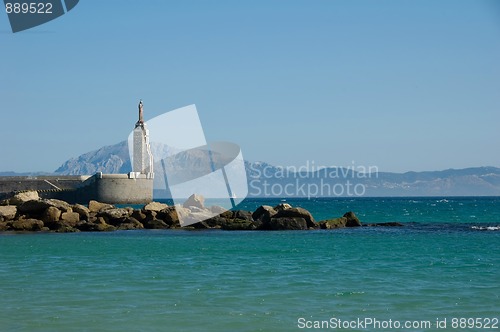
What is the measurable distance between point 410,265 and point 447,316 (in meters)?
8.70

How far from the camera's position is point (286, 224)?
1624 inches

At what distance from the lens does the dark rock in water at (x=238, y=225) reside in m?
41.5

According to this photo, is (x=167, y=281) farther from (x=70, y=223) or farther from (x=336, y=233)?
(x=70, y=223)

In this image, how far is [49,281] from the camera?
63.4ft

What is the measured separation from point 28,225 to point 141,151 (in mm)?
45583

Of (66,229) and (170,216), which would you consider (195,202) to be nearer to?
(170,216)

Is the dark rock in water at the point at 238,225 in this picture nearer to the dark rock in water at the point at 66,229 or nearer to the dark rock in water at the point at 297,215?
the dark rock in water at the point at 297,215

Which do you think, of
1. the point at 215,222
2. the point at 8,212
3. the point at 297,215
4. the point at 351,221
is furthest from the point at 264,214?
the point at 8,212

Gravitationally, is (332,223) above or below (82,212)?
below

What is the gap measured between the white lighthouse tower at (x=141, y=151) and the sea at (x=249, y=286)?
53.5 m

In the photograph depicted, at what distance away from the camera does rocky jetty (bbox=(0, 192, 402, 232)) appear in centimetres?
4138

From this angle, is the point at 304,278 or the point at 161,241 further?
the point at 161,241

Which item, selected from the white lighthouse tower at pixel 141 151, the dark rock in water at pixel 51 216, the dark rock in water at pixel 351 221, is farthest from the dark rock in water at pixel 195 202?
the white lighthouse tower at pixel 141 151

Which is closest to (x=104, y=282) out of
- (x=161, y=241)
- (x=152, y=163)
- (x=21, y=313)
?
(x=21, y=313)
